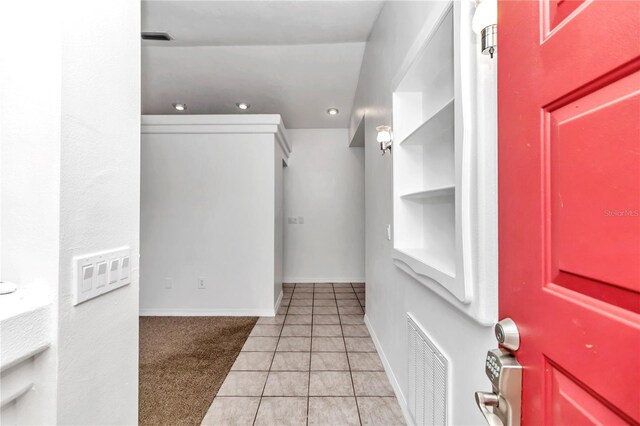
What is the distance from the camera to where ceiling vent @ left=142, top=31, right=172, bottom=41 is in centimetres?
255

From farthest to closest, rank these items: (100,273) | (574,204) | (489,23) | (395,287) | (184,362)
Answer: (184,362), (395,287), (100,273), (489,23), (574,204)

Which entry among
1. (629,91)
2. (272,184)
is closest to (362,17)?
(272,184)

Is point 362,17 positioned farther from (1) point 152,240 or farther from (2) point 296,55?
(1) point 152,240

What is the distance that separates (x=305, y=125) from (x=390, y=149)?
11.2 feet

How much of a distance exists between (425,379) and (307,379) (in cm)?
108

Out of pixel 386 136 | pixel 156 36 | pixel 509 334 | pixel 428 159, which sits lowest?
pixel 509 334

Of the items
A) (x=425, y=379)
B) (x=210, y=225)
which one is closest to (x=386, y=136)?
(x=425, y=379)

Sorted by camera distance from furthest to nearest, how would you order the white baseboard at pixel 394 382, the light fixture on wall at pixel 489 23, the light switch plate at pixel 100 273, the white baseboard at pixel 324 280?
the white baseboard at pixel 324 280, the white baseboard at pixel 394 382, the light switch plate at pixel 100 273, the light fixture on wall at pixel 489 23

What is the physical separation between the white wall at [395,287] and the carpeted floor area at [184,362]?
1.30 metres

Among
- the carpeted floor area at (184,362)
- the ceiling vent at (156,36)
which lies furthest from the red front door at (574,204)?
the ceiling vent at (156,36)

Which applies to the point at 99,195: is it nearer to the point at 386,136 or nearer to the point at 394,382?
the point at 386,136

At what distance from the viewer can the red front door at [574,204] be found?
354mm

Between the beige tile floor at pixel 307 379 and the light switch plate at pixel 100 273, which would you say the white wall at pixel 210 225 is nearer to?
the beige tile floor at pixel 307 379

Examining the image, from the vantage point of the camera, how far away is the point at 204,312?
3.56 meters
